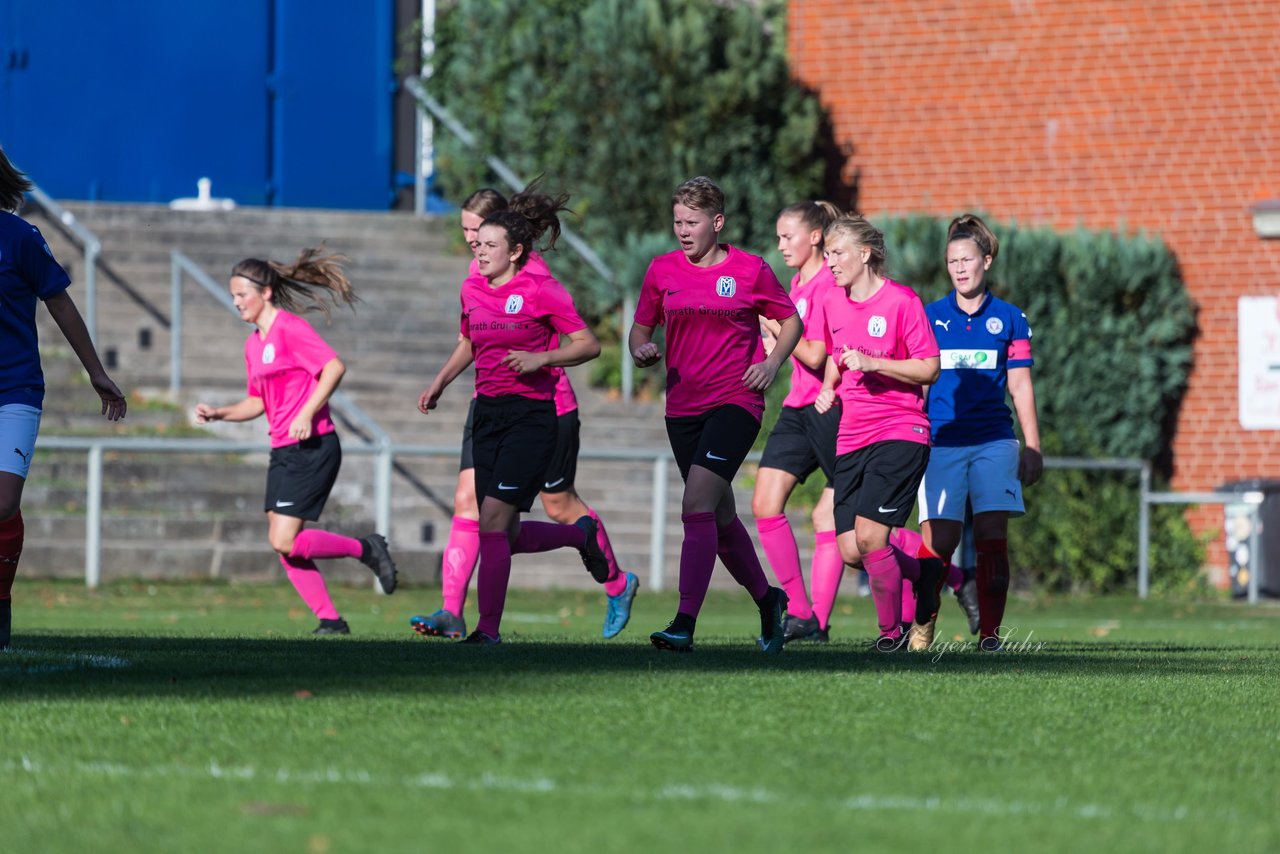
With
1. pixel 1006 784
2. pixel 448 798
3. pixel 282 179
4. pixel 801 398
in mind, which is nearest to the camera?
pixel 448 798

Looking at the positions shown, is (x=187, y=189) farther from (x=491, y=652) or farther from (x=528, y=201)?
(x=491, y=652)

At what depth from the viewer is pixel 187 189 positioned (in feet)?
74.8

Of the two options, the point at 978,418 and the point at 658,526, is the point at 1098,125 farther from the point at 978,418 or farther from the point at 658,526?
the point at 978,418

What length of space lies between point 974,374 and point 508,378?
210cm

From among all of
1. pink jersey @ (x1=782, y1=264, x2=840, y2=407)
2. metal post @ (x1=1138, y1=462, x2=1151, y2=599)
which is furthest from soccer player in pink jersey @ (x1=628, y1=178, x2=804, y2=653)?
metal post @ (x1=1138, y1=462, x2=1151, y2=599)

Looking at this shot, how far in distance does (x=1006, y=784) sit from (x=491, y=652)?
3630 mm

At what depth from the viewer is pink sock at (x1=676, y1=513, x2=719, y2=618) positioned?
876 cm

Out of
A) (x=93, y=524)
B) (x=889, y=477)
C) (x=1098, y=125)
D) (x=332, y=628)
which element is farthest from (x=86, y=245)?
(x=889, y=477)

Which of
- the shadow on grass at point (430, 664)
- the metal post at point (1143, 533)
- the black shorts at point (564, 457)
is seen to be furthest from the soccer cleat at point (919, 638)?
the metal post at point (1143, 533)

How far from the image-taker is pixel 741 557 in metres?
9.14

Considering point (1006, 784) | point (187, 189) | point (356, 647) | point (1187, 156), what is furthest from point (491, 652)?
point (187, 189)

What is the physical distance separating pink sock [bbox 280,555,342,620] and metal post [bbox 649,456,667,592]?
6039mm

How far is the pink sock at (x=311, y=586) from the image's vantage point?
36.3ft

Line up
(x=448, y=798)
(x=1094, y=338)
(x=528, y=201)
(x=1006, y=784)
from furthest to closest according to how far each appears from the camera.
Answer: (x=1094, y=338) → (x=528, y=201) → (x=1006, y=784) → (x=448, y=798)
